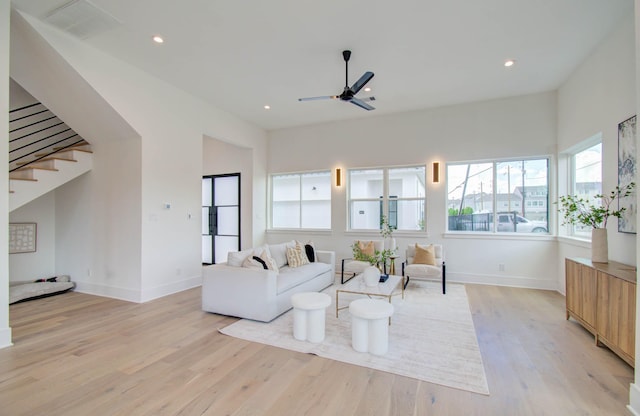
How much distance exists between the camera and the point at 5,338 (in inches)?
118

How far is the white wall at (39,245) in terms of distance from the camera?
200 inches

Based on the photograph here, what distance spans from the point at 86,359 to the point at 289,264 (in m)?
2.79

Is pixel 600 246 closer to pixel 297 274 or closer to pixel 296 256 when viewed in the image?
pixel 297 274

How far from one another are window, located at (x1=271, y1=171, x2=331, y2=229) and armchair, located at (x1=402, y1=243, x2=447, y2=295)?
2.07 meters

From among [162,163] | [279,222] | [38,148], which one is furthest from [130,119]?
[279,222]

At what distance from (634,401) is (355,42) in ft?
13.5

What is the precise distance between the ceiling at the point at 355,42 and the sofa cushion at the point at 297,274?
118 inches

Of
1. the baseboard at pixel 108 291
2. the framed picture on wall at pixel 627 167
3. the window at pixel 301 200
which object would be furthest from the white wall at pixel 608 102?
the baseboard at pixel 108 291

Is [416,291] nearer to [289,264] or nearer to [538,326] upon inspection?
[538,326]

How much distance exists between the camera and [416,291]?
16.8 ft

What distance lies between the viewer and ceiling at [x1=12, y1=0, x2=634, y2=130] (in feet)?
10.1

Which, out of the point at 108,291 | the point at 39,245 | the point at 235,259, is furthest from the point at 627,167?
the point at 39,245

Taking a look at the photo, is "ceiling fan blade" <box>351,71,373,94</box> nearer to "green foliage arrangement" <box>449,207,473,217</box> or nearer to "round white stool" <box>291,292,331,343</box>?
"round white stool" <box>291,292,331,343</box>

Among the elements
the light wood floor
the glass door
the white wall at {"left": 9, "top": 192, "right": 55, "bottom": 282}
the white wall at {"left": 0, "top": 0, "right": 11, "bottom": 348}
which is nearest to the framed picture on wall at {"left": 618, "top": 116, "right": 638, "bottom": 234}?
the light wood floor
